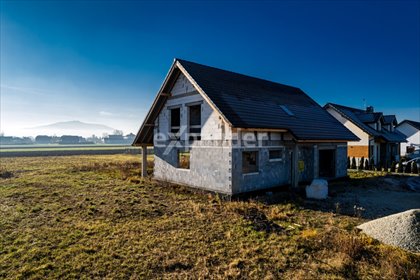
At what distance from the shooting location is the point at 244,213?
9.52 meters

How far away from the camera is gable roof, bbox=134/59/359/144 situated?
39.8 feet

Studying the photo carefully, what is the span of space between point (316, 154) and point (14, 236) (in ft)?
49.6

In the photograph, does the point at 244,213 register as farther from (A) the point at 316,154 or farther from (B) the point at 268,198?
(A) the point at 316,154

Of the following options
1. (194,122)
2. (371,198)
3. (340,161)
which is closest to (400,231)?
(371,198)

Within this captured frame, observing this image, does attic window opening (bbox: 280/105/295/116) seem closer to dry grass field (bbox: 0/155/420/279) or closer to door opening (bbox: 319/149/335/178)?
door opening (bbox: 319/149/335/178)

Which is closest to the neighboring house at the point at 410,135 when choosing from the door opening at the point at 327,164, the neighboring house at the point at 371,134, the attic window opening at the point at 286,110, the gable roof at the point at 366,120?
the neighboring house at the point at 371,134

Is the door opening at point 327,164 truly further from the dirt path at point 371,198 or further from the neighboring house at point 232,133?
the dirt path at point 371,198

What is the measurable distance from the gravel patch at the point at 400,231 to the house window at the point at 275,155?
624 centimetres

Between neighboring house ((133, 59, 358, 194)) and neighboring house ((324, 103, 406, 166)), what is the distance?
8.80 m

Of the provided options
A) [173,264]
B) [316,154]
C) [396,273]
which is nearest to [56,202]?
[173,264]

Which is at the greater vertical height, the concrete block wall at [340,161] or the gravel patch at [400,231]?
the concrete block wall at [340,161]

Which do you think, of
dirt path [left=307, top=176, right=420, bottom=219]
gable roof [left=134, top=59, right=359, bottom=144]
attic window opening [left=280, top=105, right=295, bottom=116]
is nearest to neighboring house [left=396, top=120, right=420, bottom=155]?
dirt path [left=307, top=176, right=420, bottom=219]

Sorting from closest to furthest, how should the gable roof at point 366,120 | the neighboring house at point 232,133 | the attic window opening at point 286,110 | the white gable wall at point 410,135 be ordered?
the neighboring house at point 232,133 → the attic window opening at point 286,110 → the gable roof at point 366,120 → the white gable wall at point 410,135

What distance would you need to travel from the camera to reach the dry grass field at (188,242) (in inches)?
215
